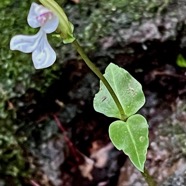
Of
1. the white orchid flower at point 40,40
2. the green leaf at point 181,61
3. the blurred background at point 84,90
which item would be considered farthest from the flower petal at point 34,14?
the green leaf at point 181,61

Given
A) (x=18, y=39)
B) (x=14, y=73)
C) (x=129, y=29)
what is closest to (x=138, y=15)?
(x=129, y=29)

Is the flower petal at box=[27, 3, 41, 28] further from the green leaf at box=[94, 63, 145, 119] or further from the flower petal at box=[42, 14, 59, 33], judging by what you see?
the green leaf at box=[94, 63, 145, 119]

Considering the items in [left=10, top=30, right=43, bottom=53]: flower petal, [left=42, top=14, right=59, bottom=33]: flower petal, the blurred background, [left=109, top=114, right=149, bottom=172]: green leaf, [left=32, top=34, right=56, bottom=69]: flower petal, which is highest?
[left=42, top=14, right=59, bottom=33]: flower petal

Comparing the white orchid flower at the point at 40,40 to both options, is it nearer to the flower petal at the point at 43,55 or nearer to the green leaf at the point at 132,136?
the flower petal at the point at 43,55

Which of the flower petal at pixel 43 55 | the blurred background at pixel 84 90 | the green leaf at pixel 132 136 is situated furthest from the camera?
the blurred background at pixel 84 90

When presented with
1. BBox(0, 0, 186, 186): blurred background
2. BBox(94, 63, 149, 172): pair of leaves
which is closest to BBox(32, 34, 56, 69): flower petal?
BBox(94, 63, 149, 172): pair of leaves

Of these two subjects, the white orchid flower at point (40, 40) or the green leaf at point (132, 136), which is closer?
the white orchid flower at point (40, 40)

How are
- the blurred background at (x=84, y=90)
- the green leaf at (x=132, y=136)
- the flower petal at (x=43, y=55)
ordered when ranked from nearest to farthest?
the flower petal at (x=43, y=55) → the green leaf at (x=132, y=136) → the blurred background at (x=84, y=90)

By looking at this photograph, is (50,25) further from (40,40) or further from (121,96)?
(121,96)
